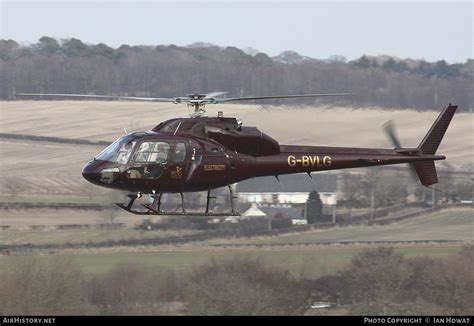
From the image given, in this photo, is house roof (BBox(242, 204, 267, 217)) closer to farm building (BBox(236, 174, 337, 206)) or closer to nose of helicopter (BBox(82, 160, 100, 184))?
farm building (BBox(236, 174, 337, 206))

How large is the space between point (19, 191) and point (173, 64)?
71.6 ft

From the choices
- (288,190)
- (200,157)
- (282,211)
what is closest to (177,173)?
(200,157)

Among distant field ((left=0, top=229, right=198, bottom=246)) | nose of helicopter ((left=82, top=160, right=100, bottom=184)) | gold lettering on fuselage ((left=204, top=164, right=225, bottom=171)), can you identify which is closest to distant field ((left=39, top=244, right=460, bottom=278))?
distant field ((left=0, top=229, right=198, bottom=246))

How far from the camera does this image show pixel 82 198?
55.6 metres

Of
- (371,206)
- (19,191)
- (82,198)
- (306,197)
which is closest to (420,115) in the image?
(371,206)

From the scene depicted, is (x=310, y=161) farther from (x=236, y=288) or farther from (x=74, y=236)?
(x=74, y=236)

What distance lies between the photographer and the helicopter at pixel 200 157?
24656mm

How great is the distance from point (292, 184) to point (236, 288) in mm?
22673

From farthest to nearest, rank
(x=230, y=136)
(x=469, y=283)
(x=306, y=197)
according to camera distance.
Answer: (x=306, y=197) → (x=469, y=283) → (x=230, y=136)

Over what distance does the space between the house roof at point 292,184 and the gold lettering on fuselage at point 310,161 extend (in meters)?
33.2

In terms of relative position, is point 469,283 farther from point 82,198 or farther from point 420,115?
point 82,198

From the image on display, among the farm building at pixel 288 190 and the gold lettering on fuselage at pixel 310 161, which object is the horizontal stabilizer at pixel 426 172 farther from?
the farm building at pixel 288 190

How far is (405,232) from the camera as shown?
52.7m

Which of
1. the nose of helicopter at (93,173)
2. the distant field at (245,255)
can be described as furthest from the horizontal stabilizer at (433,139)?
the distant field at (245,255)
